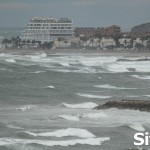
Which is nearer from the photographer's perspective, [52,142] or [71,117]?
[52,142]

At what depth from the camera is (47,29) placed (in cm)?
15075

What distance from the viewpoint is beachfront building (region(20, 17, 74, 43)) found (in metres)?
151

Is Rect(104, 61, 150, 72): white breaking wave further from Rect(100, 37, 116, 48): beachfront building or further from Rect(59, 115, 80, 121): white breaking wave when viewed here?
Rect(100, 37, 116, 48): beachfront building

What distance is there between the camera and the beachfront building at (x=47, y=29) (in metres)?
151

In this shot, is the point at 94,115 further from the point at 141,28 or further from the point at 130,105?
the point at 141,28

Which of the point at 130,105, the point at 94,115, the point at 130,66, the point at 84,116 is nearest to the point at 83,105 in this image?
the point at 130,105

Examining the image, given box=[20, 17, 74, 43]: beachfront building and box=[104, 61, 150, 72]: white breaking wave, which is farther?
box=[20, 17, 74, 43]: beachfront building

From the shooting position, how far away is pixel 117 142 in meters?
21.0

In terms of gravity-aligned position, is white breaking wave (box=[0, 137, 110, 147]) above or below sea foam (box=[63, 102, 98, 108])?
above

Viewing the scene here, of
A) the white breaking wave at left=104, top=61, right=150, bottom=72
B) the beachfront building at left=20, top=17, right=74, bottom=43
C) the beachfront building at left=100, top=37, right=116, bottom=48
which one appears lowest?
the beachfront building at left=100, top=37, right=116, bottom=48

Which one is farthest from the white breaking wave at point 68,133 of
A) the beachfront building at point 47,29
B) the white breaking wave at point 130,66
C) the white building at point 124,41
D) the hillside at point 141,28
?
the hillside at point 141,28

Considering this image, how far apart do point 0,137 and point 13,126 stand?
228cm

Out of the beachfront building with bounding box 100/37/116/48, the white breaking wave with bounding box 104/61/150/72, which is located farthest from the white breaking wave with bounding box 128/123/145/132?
the beachfront building with bounding box 100/37/116/48

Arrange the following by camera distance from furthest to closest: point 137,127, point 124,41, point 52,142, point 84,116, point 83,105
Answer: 1. point 124,41
2. point 83,105
3. point 84,116
4. point 137,127
5. point 52,142
